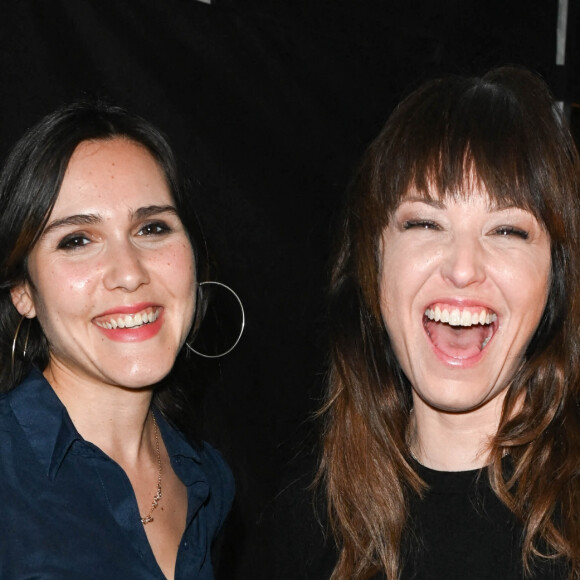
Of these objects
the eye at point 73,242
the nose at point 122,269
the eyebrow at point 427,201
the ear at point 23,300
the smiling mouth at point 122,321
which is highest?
the eyebrow at point 427,201

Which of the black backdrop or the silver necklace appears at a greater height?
the black backdrop

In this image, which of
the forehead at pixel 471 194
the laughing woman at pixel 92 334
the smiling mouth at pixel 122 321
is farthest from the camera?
the smiling mouth at pixel 122 321

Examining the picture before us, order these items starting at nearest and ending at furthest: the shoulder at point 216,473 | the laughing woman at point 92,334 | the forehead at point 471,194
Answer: the forehead at point 471,194, the laughing woman at point 92,334, the shoulder at point 216,473

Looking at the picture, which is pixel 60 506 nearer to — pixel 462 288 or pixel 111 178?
pixel 111 178

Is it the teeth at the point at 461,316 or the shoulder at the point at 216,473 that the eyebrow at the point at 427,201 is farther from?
the shoulder at the point at 216,473

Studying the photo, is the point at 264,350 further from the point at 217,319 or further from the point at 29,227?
the point at 29,227

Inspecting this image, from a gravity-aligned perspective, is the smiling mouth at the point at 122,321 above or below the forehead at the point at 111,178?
below

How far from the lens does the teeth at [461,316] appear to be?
161 centimetres

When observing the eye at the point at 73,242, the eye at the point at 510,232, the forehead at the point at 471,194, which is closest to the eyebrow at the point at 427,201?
the forehead at the point at 471,194

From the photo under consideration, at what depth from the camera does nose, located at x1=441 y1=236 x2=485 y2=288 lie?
1562 millimetres

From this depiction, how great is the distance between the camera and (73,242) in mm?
1768

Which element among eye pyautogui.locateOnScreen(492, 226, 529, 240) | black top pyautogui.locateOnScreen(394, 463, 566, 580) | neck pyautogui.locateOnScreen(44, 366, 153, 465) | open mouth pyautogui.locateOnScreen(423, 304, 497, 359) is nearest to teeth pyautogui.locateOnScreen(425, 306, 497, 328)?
open mouth pyautogui.locateOnScreen(423, 304, 497, 359)

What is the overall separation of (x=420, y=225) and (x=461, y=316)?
0.19 metres

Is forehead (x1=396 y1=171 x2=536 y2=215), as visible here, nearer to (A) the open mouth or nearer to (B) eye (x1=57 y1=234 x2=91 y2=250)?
(A) the open mouth
